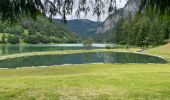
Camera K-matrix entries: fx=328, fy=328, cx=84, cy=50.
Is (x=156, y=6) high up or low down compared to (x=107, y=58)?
up

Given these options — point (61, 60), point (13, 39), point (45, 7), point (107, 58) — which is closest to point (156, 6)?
point (45, 7)

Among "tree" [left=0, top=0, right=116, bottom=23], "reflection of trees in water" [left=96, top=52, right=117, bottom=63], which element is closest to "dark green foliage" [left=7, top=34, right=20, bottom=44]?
"reflection of trees in water" [left=96, top=52, right=117, bottom=63]

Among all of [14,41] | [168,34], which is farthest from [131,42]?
[14,41]

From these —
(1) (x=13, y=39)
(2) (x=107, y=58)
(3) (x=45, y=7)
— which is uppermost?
(3) (x=45, y=7)

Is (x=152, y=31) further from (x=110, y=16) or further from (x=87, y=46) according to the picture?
(x=110, y=16)

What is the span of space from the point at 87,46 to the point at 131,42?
17.0 meters

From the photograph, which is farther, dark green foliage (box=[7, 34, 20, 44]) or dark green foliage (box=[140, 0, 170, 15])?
dark green foliage (box=[7, 34, 20, 44])

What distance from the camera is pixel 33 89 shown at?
12.4 meters

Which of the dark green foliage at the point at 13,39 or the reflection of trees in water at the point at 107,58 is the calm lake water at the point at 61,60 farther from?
the dark green foliage at the point at 13,39

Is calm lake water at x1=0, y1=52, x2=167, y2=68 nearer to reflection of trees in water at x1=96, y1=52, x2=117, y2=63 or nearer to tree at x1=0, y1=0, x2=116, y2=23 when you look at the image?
reflection of trees in water at x1=96, y1=52, x2=117, y2=63

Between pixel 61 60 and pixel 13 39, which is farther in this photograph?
pixel 13 39

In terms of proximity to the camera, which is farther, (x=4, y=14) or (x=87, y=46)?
(x=87, y=46)

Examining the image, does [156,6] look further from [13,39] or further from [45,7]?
[13,39]

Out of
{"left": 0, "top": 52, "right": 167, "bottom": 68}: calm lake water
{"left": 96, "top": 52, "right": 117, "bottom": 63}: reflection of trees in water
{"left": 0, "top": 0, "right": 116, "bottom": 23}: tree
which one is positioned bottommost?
{"left": 96, "top": 52, "right": 117, "bottom": 63}: reflection of trees in water
